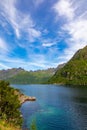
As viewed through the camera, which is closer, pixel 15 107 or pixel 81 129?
pixel 15 107

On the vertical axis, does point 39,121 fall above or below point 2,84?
below

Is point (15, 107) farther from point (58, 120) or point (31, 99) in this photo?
point (31, 99)

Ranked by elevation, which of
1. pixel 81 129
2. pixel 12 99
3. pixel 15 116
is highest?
pixel 12 99

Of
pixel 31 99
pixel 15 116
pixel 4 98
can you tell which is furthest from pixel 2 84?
pixel 31 99

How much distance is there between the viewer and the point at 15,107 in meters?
74.2

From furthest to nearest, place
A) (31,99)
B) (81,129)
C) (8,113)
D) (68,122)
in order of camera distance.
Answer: (31,99) → (68,122) → (81,129) → (8,113)

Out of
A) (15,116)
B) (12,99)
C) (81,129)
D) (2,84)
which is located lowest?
(81,129)

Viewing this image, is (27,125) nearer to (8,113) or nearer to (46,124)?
(46,124)

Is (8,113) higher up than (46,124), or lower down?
higher up

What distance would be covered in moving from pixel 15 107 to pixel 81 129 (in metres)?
27.6

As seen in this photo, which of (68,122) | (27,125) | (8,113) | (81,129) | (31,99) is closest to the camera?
(8,113)

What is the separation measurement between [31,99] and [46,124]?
98.9 metres

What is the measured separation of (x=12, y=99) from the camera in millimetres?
75625

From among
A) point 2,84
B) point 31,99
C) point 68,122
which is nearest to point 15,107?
point 2,84
